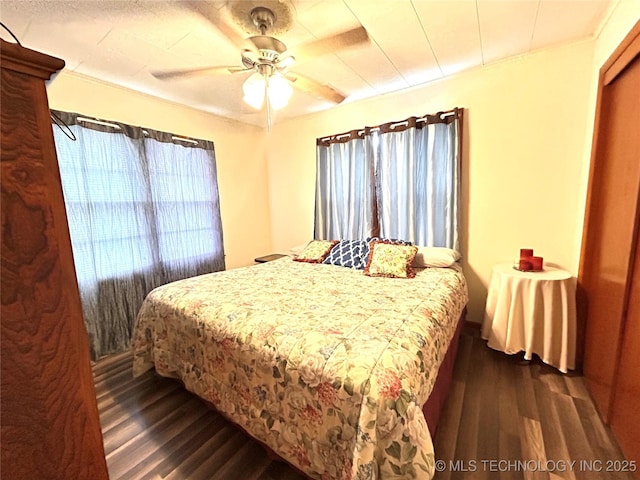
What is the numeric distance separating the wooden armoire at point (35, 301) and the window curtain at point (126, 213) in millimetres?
1891

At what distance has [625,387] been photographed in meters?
1.34

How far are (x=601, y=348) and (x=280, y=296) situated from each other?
196 centimetres

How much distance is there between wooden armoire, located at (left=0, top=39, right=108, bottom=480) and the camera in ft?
1.58

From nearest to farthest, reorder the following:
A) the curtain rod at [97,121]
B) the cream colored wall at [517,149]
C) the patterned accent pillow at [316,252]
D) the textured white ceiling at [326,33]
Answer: the textured white ceiling at [326,33]
the cream colored wall at [517,149]
the curtain rod at [97,121]
the patterned accent pillow at [316,252]

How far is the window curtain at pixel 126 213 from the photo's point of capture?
2.22 meters

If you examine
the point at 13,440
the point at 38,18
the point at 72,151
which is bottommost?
the point at 13,440

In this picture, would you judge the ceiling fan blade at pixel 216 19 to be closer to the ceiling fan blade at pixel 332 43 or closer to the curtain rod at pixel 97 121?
the ceiling fan blade at pixel 332 43

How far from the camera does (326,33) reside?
1763 millimetres

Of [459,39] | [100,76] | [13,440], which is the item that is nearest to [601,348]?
[459,39]

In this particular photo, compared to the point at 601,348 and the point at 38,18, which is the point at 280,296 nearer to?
→ the point at 601,348

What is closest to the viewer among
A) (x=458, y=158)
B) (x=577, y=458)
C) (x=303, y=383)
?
(x=303, y=383)

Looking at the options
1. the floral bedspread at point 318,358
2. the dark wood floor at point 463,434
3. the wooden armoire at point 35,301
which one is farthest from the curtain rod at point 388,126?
the wooden armoire at point 35,301

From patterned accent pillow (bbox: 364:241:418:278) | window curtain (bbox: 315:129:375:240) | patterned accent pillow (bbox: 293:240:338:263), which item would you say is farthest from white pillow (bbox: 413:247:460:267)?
patterned accent pillow (bbox: 293:240:338:263)

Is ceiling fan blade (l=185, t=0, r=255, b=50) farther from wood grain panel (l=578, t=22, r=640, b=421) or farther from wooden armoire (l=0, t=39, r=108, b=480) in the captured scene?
wood grain panel (l=578, t=22, r=640, b=421)
